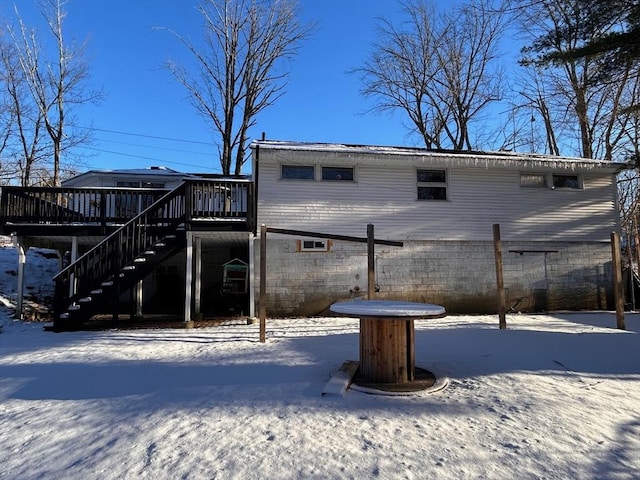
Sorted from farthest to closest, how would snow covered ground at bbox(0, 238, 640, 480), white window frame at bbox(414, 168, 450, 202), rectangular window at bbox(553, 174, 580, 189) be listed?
1. rectangular window at bbox(553, 174, 580, 189)
2. white window frame at bbox(414, 168, 450, 202)
3. snow covered ground at bbox(0, 238, 640, 480)

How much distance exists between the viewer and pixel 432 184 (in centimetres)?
1173

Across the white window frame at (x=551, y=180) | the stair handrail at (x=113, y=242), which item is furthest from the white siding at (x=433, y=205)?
the stair handrail at (x=113, y=242)

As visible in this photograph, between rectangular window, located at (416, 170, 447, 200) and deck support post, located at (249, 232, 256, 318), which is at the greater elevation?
rectangular window, located at (416, 170, 447, 200)

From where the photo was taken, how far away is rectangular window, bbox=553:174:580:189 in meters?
12.5

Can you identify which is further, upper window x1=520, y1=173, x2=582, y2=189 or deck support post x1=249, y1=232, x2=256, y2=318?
upper window x1=520, y1=173, x2=582, y2=189

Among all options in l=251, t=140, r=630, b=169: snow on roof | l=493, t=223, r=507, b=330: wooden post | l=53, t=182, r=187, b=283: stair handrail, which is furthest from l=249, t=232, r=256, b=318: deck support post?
l=493, t=223, r=507, b=330: wooden post

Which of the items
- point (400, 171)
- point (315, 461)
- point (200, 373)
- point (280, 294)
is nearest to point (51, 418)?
point (200, 373)

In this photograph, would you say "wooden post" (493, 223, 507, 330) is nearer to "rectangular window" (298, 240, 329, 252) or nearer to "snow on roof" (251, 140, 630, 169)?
"snow on roof" (251, 140, 630, 169)

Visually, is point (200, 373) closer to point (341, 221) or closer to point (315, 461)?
point (315, 461)

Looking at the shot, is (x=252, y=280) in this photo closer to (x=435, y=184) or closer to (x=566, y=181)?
(x=435, y=184)

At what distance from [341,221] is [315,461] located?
8744 mm

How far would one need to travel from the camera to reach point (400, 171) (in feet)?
37.8

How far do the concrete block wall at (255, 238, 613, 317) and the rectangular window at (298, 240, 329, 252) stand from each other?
0.12 m

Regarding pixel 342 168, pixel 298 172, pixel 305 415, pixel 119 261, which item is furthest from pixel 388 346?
pixel 342 168
